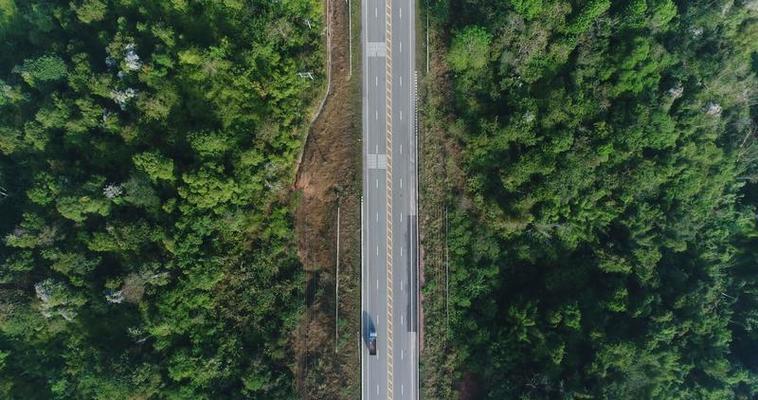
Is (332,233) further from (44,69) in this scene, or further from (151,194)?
(44,69)

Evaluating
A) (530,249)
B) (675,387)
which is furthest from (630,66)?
(675,387)

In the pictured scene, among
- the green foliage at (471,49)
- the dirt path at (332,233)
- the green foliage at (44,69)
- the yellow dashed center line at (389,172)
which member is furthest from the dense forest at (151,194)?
the green foliage at (471,49)

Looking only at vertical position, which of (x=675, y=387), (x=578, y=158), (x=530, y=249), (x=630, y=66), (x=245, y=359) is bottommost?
(x=675, y=387)

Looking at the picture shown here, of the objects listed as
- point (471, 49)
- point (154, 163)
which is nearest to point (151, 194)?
point (154, 163)

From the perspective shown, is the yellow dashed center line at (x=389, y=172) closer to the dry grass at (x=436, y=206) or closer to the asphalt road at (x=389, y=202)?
the asphalt road at (x=389, y=202)

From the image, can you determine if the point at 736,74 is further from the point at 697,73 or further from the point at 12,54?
the point at 12,54

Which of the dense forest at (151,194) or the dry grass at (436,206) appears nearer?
the dense forest at (151,194)
